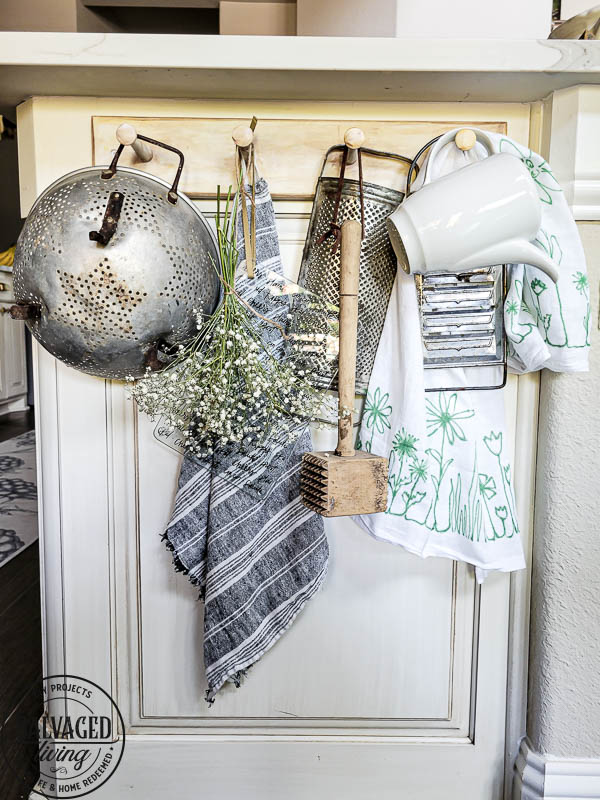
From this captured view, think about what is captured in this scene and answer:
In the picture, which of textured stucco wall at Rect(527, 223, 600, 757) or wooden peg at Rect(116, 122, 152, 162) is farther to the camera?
textured stucco wall at Rect(527, 223, 600, 757)

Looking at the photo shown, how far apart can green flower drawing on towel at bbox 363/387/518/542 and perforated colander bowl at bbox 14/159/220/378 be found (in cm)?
42

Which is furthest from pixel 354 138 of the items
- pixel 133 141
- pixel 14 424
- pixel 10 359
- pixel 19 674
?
pixel 14 424

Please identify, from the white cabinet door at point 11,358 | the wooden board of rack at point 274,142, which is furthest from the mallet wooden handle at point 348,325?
the white cabinet door at point 11,358

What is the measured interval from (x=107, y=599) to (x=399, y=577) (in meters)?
0.59

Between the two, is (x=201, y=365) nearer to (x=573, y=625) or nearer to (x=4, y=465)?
(x=573, y=625)

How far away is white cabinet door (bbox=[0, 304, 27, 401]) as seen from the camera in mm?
4352

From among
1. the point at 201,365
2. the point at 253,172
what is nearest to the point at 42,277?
the point at 201,365

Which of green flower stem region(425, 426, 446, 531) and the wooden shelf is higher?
the wooden shelf

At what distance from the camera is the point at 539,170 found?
0.93m

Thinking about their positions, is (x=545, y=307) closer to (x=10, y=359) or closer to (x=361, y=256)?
(x=361, y=256)

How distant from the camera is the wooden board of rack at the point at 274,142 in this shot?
3.31 ft

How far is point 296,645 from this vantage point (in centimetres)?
114

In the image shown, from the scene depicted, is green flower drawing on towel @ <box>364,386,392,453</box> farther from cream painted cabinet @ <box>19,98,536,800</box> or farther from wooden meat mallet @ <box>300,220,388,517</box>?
cream painted cabinet @ <box>19,98,536,800</box>

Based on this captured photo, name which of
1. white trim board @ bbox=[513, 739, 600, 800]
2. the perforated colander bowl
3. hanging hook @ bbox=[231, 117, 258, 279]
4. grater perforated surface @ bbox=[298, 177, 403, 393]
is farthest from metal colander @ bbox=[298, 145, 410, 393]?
white trim board @ bbox=[513, 739, 600, 800]
